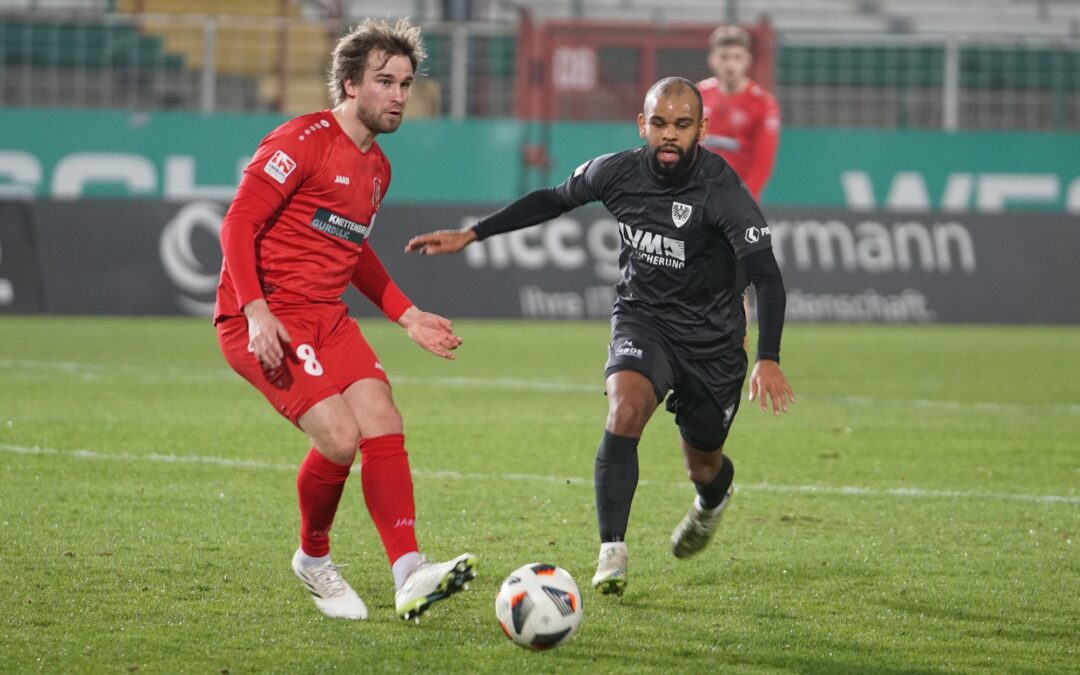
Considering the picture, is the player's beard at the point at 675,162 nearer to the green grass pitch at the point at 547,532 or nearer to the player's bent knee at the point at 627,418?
the player's bent knee at the point at 627,418

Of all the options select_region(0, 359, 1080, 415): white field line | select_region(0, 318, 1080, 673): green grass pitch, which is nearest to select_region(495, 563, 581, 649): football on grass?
select_region(0, 318, 1080, 673): green grass pitch

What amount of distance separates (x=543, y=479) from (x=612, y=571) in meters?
2.48

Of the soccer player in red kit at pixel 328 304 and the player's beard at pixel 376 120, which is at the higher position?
the player's beard at pixel 376 120

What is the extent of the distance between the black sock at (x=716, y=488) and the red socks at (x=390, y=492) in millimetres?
1332

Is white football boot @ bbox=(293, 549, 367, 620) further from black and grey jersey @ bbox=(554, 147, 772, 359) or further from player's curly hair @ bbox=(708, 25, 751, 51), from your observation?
player's curly hair @ bbox=(708, 25, 751, 51)

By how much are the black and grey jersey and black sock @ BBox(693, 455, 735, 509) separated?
0.53 m

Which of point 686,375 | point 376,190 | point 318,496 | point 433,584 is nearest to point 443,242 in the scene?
point 376,190

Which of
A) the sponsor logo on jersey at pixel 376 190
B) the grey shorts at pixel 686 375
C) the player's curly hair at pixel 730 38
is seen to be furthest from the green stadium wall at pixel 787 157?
the sponsor logo on jersey at pixel 376 190

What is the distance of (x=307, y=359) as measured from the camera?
4691 mm

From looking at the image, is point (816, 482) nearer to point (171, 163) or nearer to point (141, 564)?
point (141, 564)

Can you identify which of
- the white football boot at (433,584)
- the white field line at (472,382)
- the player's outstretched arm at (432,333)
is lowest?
the white field line at (472,382)

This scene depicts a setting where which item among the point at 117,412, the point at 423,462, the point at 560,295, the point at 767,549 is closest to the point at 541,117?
the point at 560,295

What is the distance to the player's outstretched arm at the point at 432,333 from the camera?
490cm

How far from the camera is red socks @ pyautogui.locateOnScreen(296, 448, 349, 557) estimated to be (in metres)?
4.75
